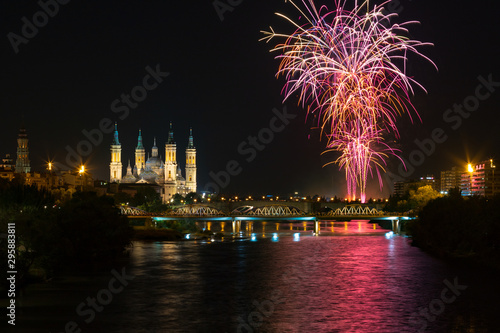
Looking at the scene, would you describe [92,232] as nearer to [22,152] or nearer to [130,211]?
[130,211]

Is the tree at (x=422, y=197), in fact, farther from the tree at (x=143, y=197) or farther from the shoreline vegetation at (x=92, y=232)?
the tree at (x=143, y=197)

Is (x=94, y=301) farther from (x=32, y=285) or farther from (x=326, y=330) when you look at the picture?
(x=326, y=330)

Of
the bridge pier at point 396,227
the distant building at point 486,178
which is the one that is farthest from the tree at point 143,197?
the distant building at point 486,178

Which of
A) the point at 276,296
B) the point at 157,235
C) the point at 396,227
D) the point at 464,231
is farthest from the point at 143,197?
the point at 276,296

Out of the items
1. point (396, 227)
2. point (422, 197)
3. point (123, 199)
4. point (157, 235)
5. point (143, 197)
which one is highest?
point (143, 197)

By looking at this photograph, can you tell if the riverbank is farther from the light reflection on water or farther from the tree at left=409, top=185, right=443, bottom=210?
the tree at left=409, top=185, right=443, bottom=210

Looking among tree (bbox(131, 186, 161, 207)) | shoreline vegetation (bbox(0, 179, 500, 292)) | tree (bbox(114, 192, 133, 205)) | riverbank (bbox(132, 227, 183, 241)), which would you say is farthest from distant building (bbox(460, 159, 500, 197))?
shoreline vegetation (bbox(0, 179, 500, 292))
